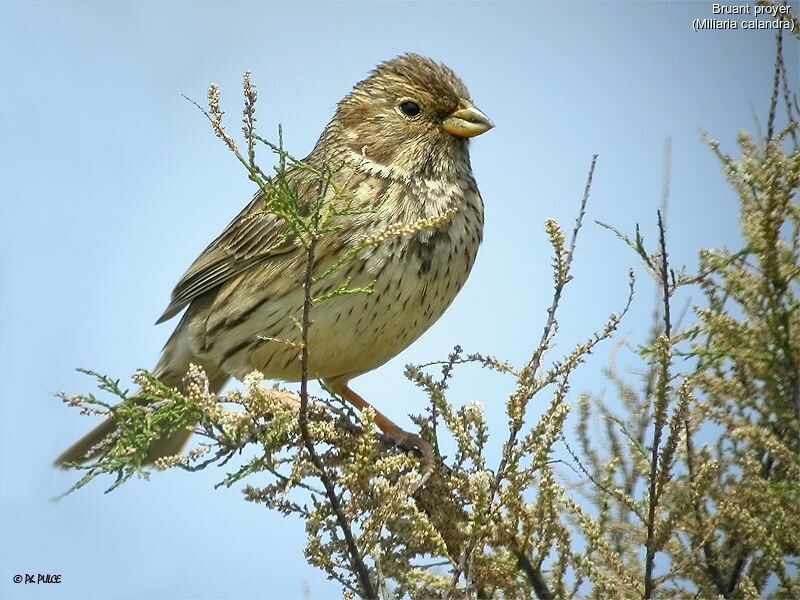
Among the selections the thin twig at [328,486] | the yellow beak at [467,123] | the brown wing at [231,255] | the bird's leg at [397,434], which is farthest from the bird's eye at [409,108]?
the thin twig at [328,486]

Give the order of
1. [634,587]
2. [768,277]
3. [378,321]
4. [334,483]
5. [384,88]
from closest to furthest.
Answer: [334,483] < [634,587] < [768,277] < [378,321] < [384,88]

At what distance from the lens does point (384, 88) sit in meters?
4.86

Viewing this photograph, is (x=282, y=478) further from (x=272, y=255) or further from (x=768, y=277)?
(x=272, y=255)

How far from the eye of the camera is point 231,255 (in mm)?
Result: 5051

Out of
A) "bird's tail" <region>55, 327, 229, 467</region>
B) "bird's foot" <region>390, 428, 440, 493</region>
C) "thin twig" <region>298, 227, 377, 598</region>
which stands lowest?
"thin twig" <region>298, 227, 377, 598</region>

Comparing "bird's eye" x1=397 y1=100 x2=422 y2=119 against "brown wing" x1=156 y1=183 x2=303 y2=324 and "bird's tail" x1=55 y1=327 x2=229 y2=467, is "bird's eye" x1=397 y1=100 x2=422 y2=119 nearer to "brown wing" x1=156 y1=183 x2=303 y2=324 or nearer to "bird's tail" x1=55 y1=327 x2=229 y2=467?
"brown wing" x1=156 y1=183 x2=303 y2=324

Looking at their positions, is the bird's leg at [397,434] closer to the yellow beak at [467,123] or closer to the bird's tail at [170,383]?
the bird's tail at [170,383]

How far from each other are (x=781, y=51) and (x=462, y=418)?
1.66 m

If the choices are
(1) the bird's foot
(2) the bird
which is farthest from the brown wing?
(1) the bird's foot

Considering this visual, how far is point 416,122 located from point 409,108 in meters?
0.10

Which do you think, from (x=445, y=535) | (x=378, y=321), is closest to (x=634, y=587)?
(x=445, y=535)

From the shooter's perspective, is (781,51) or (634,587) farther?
(781,51)

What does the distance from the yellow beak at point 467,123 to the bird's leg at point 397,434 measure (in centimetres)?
131

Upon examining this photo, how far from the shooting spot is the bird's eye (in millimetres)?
4711
